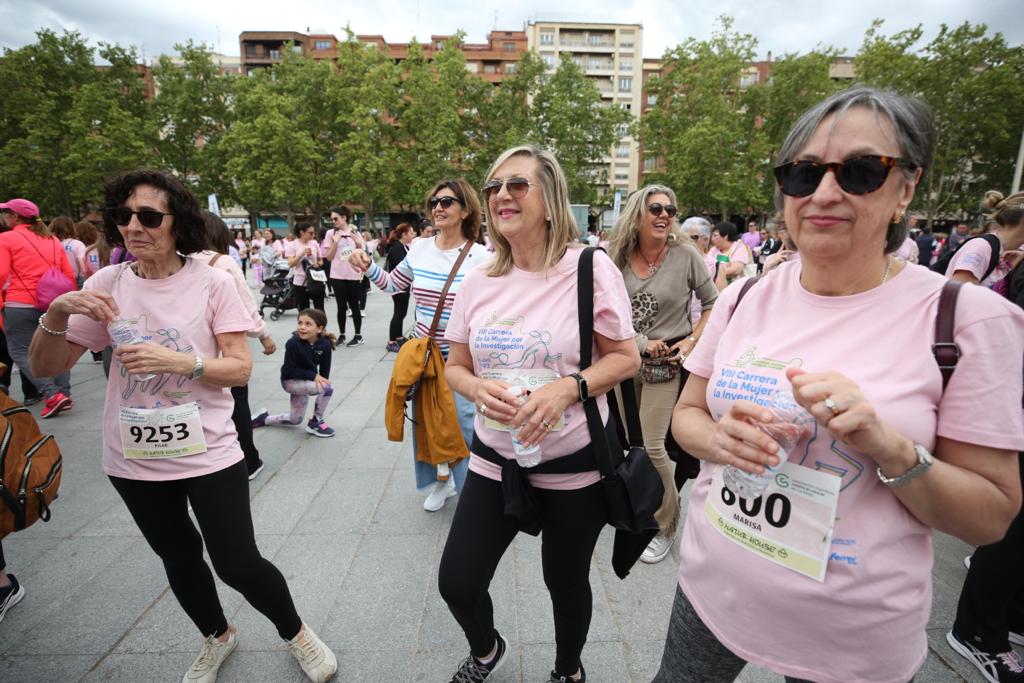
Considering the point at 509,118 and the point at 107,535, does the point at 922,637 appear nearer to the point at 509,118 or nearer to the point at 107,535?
the point at 107,535

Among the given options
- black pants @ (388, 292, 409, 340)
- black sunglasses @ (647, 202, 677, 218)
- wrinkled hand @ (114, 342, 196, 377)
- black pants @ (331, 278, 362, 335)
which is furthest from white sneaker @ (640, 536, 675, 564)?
black pants @ (331, 278, 362, 335)

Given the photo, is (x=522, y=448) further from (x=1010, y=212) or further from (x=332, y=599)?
(x=1010, y=212)

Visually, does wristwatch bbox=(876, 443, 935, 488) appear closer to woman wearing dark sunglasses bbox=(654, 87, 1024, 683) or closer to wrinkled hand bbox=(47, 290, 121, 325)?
woman wearing dark sunglasses bbox=(654, 87, 1024, 683)

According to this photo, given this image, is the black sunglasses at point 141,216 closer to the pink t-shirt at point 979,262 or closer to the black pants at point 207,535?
the black pants at point 207,535

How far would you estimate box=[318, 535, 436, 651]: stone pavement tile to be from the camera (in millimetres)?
2463

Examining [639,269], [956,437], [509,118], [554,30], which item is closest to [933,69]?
[509,118]

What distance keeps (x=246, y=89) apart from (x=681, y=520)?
4287 centimetres

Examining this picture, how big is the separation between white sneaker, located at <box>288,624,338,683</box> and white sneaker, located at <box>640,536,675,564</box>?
1.79m

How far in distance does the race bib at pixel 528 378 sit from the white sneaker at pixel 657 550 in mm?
1744

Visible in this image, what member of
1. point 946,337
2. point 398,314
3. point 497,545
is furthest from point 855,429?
point 398,314

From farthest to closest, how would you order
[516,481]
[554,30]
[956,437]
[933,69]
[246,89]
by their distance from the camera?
1. [554,30]
2. [246,89]
3. [933,69]
4. [516,481]
5. [956,437]

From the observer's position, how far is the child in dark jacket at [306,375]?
4.98 meters

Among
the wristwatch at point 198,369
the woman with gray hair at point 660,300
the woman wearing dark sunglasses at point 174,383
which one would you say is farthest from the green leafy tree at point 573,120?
the wristwatch at point 198,369

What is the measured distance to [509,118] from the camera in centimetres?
Result: 3638
